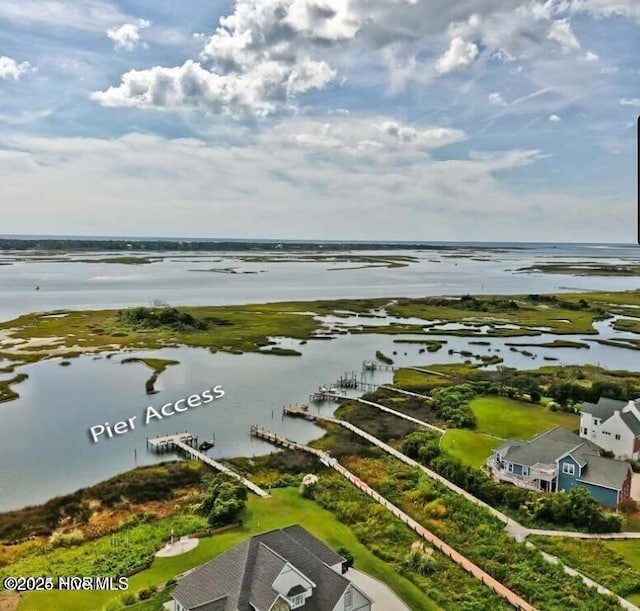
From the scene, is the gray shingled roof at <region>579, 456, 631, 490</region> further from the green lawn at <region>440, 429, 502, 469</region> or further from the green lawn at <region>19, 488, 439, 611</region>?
the green lawn at <region>19, 488, 439, 611</region>

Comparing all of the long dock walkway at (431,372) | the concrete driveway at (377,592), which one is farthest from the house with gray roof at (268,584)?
the long dock walkway at (431,372)

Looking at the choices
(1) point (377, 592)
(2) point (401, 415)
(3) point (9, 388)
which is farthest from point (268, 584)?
(3) point (9, 388)

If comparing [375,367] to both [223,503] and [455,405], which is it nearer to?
[455,405]

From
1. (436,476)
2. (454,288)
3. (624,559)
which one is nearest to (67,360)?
(436,476)

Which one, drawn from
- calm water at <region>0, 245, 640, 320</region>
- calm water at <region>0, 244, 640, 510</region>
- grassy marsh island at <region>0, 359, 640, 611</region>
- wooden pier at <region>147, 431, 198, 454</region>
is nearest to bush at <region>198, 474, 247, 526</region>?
grassy marsh island at <region>0, 359, 640, 611</region>

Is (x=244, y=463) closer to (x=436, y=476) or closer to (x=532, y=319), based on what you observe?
(x=436, y=476)
